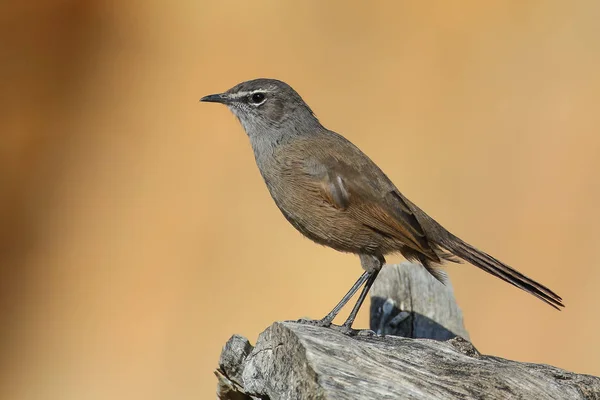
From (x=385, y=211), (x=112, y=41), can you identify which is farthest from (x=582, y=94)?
(x=112, y=41)

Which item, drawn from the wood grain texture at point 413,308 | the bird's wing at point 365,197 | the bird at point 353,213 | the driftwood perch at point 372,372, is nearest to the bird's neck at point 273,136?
the bird at point 353,213

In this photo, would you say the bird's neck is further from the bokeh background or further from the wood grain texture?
the bokeh background

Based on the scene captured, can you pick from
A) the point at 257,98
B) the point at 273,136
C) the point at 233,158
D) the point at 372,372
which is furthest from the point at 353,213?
the point at 233,158

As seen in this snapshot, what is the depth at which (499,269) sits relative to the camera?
4945mm

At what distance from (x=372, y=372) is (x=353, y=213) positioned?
1.90 m

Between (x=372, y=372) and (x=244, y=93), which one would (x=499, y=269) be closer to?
(x=372, y=372)

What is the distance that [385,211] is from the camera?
509 centimetres

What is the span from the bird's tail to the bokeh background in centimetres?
315

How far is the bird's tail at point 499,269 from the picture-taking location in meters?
4.76

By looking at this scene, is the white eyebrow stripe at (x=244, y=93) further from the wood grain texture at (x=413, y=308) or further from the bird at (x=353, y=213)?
the wood grain texture at (x=413, y=308)

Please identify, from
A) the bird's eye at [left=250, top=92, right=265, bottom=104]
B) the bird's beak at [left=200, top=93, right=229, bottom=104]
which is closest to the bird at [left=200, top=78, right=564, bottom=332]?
the bird's eye at [left=250, top=92, right=265, bottom=104]

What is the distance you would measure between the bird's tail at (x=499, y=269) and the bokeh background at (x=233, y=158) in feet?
10.3

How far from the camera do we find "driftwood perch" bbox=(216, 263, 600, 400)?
124 inches

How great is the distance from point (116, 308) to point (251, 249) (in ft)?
5.07
